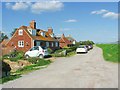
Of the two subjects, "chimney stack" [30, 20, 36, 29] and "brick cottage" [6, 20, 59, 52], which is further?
"chimney stack" [30, 20, 36, 29]

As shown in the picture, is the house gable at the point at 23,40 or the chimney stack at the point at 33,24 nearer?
the house gable at the point at 23,40

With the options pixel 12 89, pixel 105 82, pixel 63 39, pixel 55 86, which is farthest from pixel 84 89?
pixel 63 39

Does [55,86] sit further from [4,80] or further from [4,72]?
[4,72]

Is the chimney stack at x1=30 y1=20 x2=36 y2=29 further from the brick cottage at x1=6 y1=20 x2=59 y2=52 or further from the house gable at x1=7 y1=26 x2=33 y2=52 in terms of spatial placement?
the house gable at x1=7 y1=26 x2=33 y2=52

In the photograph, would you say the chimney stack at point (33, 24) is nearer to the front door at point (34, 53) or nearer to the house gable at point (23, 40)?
the house gable at point (23, 40)

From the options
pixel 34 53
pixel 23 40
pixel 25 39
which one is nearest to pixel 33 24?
pixel 23 40

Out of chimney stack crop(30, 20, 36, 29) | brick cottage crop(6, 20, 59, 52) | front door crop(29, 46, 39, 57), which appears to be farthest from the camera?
chimney stack crop(30, 20, 36, 29)

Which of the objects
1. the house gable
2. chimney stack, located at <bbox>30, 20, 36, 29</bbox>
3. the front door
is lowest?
the front door

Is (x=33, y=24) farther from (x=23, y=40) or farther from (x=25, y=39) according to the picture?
(x=25, y=39)

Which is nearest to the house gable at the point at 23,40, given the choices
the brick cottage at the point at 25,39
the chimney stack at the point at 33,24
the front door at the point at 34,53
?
the brick cottage at the point at 25,39

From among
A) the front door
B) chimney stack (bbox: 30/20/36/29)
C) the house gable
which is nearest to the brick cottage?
the house gable

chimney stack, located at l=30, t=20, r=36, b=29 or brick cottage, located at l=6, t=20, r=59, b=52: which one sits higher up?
chimney stack, located at l=30, t=20, r=36, b=29

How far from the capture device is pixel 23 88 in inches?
393

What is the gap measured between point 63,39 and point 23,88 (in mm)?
66295
